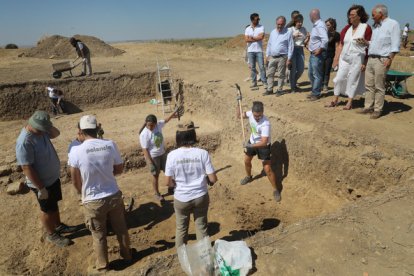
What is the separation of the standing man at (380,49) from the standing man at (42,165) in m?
5.75

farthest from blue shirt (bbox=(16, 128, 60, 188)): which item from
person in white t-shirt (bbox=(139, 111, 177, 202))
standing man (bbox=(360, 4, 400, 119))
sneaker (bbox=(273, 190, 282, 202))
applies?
standing man (bbox=(360, 4, 400, 119))

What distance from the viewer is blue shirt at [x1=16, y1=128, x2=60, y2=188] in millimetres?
4071

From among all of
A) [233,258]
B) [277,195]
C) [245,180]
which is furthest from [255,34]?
[233,258]

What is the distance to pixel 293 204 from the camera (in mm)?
5961

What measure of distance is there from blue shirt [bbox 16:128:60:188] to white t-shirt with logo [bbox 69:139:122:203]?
871mm

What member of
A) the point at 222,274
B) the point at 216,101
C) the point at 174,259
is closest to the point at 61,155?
the point at 216,101

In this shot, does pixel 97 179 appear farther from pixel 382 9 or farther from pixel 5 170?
pixel 382 9

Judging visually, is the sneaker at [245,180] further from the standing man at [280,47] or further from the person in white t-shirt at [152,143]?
the standing man at [280,47]

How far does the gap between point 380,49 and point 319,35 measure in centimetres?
180

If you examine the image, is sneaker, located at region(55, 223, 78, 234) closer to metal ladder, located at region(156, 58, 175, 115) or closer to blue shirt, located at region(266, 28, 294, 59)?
blue shirt, located at region(266, 28, 294, 59)

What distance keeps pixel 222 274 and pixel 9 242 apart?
13.7 ft

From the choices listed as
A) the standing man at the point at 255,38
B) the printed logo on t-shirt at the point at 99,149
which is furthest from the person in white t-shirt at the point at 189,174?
the standing man at the point at 255,38

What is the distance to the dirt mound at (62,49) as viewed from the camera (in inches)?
789

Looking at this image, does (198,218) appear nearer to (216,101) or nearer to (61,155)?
(61,155)
